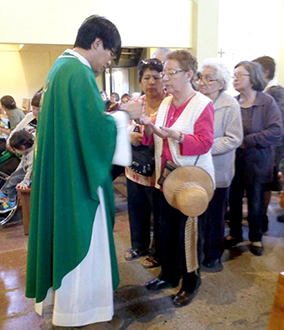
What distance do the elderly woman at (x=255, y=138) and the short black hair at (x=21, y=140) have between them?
1886 millimetres

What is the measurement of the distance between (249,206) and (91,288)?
1.46 metres

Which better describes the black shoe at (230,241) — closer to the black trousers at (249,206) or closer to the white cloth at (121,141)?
the black trousers at (249,206)

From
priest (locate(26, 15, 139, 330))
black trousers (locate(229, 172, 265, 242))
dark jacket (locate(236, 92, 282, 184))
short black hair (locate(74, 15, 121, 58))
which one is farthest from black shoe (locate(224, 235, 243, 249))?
short black hair (locate(74, 15, 121, 58))

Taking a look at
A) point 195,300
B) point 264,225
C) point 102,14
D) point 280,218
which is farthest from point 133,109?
point 102,14

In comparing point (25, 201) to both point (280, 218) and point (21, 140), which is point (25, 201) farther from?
point (280, 218)

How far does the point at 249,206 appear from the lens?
2.58 m

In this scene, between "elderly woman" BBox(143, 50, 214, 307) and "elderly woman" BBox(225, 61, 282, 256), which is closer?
"elderly woman" BBox(143, 50, 214, 307)

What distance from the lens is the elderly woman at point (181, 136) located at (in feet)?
5.80

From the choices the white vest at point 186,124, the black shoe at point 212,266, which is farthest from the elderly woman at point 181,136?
the black shoe at point 212,266

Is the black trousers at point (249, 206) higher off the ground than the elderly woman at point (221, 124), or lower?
lower

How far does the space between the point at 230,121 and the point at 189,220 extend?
2.35 ft

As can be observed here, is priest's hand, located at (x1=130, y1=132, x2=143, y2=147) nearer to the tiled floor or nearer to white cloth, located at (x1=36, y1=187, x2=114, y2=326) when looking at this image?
white cloth, located at (x1=36, y1=187, x2=114, y2=326)

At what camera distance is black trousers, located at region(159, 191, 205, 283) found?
1.93 meters

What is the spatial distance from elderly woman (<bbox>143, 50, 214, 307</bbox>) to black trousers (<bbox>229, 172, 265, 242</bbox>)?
77cm
